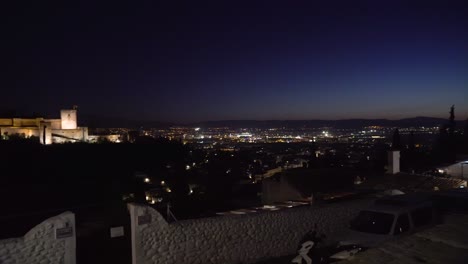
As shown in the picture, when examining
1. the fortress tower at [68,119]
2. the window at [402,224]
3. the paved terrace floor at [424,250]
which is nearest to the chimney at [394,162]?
the window at [402,224]

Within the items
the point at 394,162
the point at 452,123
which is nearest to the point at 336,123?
the point at 452,123

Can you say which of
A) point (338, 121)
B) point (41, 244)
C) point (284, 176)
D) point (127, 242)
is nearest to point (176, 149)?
point (284, 176)

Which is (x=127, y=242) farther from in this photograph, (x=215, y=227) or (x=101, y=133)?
(x=101, y=133)

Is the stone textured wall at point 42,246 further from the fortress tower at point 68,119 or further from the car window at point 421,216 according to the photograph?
the fortress tower at point 68,119

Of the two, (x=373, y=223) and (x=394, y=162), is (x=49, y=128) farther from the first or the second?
(x=373, y=223)

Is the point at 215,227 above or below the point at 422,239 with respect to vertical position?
below

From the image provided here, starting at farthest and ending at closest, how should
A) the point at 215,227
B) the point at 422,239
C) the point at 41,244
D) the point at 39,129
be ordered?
the point at 39,129 → the point at 215,227 → the point at 41,244 → the point at 422,239
